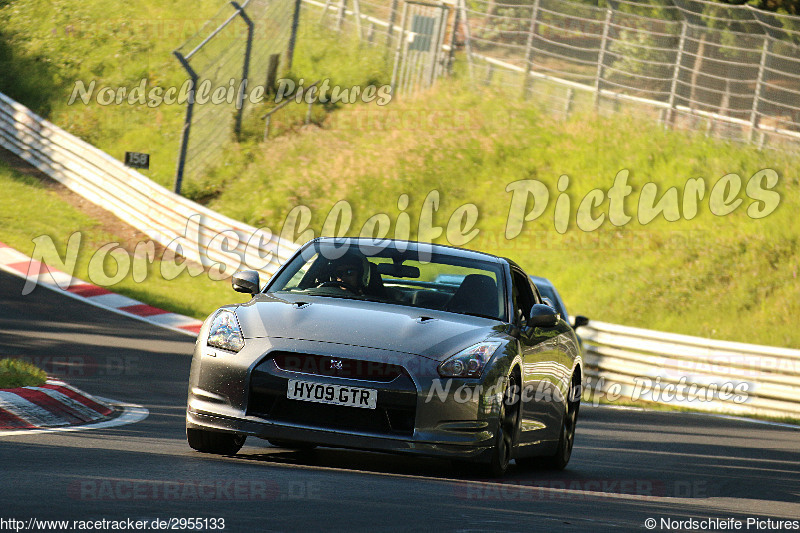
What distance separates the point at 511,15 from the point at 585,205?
4.93 m

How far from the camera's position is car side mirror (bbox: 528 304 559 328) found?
28.6 ft

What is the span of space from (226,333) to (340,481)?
124 cm

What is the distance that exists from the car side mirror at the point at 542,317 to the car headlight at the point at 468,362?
34.6 inches

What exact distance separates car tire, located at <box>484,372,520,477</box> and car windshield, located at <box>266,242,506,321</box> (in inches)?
24.7

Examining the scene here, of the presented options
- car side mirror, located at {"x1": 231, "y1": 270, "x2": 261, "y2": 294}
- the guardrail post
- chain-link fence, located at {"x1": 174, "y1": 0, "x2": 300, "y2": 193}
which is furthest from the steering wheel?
the guardrail post

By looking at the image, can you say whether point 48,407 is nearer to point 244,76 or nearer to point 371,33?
point 244,76

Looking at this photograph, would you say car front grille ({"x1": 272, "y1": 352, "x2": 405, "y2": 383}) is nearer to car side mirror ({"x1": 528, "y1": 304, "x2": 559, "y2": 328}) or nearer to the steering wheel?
the steering wheel

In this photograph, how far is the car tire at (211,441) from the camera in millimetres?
7945

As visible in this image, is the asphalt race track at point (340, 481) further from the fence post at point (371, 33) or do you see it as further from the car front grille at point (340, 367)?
the fence post at point (371, 33)

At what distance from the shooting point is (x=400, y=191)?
28859 millimetres

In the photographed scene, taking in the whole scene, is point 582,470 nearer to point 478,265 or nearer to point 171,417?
point 478,265

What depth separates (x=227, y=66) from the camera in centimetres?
3000

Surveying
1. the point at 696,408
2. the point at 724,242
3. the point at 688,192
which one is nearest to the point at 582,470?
the point at 696,408

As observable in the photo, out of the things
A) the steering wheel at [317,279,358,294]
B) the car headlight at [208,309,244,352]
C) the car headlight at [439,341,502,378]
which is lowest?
the car headlight at [208,309,244,352]
